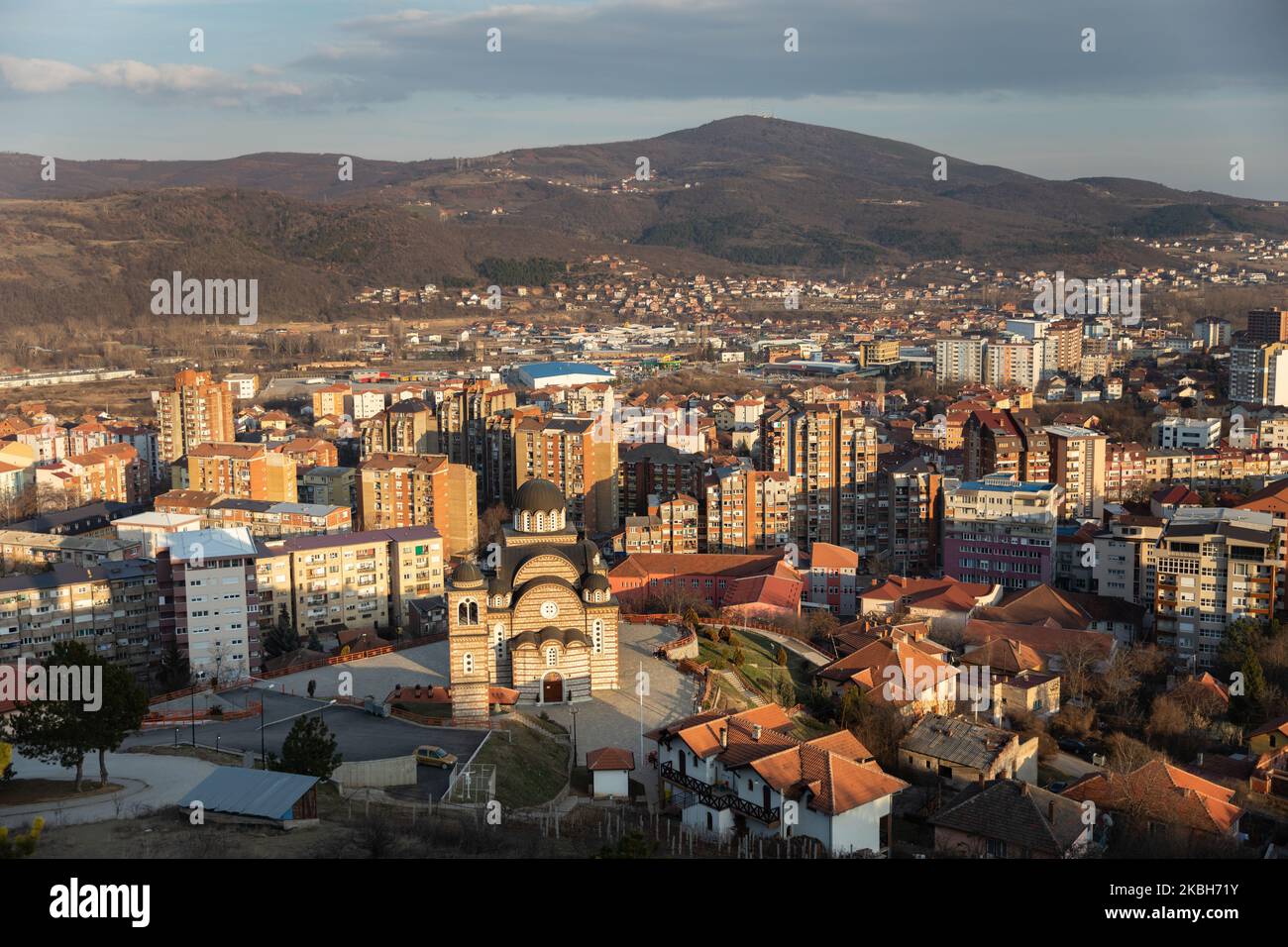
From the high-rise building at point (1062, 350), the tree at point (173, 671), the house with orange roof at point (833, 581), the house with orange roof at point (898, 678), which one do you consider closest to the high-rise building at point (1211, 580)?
the house with orange roof at point (898, 678)

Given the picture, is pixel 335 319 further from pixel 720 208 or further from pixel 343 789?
pixel 343 789

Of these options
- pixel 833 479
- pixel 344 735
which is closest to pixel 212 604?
pixel 344 735

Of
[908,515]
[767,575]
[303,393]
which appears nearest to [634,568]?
[767,575]

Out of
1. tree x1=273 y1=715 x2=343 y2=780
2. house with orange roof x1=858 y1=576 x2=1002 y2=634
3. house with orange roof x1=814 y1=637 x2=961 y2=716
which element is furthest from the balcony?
house with orange roof x1=858 y1=576 x2=1002 y2=634

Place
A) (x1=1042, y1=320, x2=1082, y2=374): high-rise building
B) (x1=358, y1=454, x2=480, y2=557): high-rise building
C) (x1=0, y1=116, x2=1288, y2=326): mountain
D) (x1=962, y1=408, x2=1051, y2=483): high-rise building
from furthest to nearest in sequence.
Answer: (x1=0, y1=116, x2=1288, y2=326): mountain → (x1=1042, y1=320, x2=1082, y2=374): high-rise building → (x1=962, y1=408, x2=1051, y2=483): high-rise building → (x1=358, y1=454, x2=480, y2=557): high-rise building

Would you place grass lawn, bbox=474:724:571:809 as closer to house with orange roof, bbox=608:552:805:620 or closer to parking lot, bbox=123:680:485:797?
parking lot, bbox=123:680:485:797

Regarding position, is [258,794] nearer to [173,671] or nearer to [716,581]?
[173,671]
